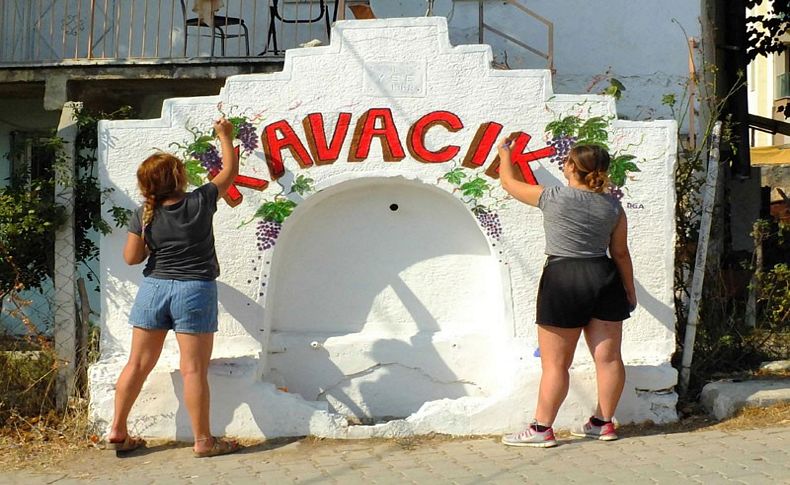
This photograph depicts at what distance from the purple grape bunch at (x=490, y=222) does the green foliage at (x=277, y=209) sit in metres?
1.22

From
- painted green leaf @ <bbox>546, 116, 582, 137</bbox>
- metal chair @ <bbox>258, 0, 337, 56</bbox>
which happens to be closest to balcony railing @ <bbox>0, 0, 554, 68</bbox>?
metal chair @ <bbox>258, 0, 337, 56</bbox>

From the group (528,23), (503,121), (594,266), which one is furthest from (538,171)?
(528,23)

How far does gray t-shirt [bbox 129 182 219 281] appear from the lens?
5457mm

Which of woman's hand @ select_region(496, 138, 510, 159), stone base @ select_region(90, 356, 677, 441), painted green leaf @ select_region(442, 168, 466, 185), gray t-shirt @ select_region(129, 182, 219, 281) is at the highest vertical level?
woman's hand @ select_region(496, 138, 510, 159)

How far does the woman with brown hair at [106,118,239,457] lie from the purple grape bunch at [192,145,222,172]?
64 centimetres

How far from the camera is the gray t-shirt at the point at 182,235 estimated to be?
5457 mm

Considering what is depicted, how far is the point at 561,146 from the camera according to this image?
6168 mm

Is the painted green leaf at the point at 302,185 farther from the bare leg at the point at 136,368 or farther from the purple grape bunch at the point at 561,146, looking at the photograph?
the purple grape bunch at the point at 561,146

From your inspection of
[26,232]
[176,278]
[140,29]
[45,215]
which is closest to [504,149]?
[176,278]

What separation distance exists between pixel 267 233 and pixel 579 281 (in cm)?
208

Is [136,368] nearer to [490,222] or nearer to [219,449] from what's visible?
[219,449]

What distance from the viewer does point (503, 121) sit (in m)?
6.17

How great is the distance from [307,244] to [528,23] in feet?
11.4

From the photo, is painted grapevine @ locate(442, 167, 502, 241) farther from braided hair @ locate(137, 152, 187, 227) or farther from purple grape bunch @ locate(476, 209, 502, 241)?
braided hair @ locate(137, 152, 187, 227)
